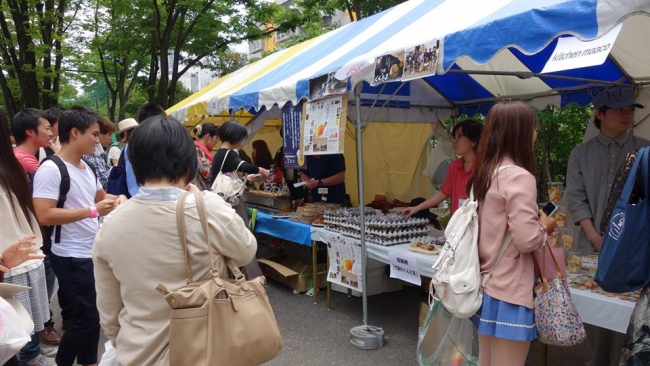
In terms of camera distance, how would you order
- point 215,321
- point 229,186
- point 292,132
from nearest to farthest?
point 215,321
point 229,186
point 292,132

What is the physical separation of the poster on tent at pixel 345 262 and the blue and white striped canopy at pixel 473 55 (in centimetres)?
135

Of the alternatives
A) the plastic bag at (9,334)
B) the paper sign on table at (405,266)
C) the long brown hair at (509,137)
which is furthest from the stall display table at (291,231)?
the plastic bag at (9,334)

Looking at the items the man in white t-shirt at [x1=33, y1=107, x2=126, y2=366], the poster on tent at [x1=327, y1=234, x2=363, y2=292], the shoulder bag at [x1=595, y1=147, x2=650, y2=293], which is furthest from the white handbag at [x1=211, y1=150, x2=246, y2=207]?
the shoulder bag at [x1=595, y1=147, x2=650, y2=293]

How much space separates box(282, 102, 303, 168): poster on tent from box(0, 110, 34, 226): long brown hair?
9.09 feet

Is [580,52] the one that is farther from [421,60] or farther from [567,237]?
[567,237]

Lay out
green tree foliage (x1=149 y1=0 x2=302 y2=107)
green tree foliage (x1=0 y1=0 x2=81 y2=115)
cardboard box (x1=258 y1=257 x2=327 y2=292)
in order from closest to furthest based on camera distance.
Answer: cardboard box (x1=258 y1=257 x2=327 y2=292), green tree foliage (x1=0 y1=0 x2=81 y2=115), green tree foliage (x1=149 y1=0 x2=302 y2=107)

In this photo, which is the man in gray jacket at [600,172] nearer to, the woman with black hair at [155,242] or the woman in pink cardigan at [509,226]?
the woman in pink cardigan at [509,226]

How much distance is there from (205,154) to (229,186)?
400 millimetres

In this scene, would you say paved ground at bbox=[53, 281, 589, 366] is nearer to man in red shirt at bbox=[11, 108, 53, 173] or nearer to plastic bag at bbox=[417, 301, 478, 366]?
plastic bag at bbox=[417, 301, 478, 366]

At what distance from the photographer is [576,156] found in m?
3.32

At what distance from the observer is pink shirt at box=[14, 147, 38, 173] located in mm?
3500

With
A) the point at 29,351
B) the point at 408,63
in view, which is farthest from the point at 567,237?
the point at 29,351

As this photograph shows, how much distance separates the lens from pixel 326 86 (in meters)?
4.00

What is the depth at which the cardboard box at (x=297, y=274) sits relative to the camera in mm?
5395
